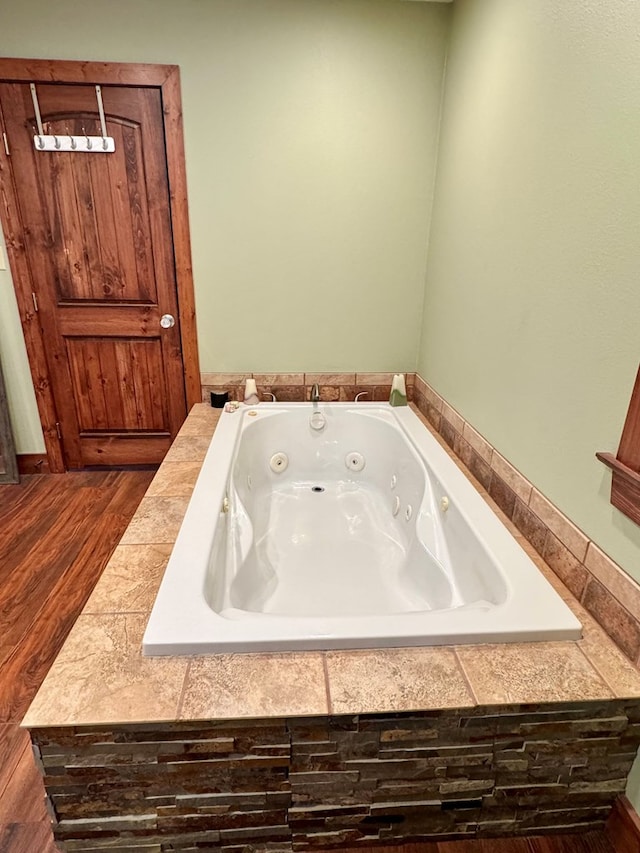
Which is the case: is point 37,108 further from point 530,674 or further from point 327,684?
point 530,674

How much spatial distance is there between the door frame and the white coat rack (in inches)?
6.6

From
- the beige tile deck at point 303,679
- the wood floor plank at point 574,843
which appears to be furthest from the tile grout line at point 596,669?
the wood floor plank at point 574,843

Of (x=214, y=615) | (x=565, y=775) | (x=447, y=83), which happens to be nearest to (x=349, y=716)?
(x=214, y=615)

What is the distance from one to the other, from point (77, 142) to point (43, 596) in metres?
2.18

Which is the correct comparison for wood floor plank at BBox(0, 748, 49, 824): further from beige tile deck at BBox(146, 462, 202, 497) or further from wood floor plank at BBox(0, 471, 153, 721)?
beige tile deck at BBox(146, 462, 202, 497)

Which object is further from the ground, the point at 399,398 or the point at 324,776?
the point at 399,398

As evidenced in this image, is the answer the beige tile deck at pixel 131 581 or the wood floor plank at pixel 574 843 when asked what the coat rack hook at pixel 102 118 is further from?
the wood floor plank at pixel 574 843

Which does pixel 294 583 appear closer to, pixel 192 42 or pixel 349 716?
pixel 349 716

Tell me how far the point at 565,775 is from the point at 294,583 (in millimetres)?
1052

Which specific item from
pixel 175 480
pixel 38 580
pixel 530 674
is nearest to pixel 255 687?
pixel 530 674

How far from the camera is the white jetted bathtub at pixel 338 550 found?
45.4 inches

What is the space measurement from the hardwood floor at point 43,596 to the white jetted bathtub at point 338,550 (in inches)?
21.4

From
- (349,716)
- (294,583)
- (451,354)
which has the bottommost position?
(294,583)

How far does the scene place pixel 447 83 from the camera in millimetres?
2301
